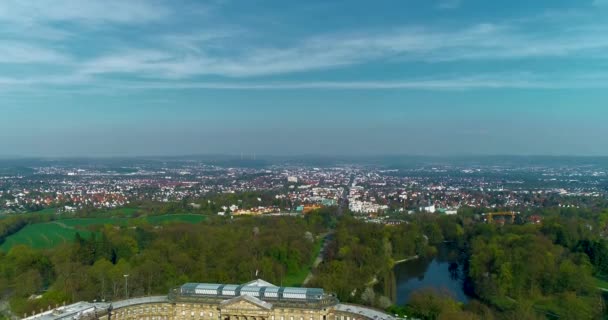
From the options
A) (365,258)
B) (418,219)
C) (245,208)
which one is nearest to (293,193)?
(245,208)

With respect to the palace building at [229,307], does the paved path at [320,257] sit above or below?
below

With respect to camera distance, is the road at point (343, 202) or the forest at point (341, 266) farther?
the road at point (343, 202)

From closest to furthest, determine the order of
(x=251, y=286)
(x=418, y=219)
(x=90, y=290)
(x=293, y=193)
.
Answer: (x=251, y=286) < (x=90, y=290) < (x=418, y=219) < (x=293, y=193)

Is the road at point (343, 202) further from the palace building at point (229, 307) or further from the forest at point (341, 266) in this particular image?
the palace building at point (229, 307)

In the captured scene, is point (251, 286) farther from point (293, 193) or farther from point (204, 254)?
point (293, 193)

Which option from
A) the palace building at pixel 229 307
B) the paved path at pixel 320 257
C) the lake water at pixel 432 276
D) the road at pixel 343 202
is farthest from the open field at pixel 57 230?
the palace building at pixel 229 307

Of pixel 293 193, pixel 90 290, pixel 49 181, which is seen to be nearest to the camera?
pixel 90 290
